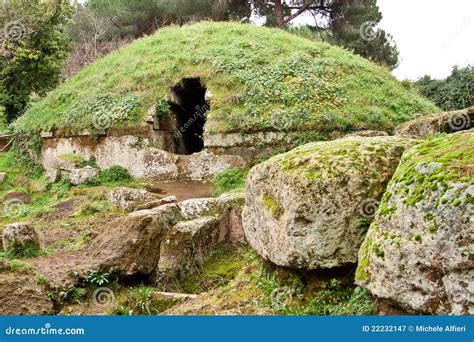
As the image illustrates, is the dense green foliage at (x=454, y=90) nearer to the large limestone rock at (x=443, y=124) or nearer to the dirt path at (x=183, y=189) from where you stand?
the dirt path at (x=183, y=189)

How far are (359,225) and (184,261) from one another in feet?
13.1

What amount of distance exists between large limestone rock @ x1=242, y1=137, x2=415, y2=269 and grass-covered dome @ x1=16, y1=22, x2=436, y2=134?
11.0 metres

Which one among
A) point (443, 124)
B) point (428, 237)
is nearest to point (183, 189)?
point (443, 124)

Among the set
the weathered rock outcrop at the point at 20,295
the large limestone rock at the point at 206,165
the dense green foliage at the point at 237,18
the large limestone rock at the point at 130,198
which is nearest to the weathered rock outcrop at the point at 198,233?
the weathered rock outcrop at the point at 20,295

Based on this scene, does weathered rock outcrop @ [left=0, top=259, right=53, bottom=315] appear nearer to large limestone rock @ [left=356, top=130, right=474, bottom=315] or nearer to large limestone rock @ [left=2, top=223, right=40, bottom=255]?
large limestone rock @ [left=2, top=223, right=40, bottom=255]

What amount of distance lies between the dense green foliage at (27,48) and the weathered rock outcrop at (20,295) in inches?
728

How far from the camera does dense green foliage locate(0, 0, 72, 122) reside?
2234 cm

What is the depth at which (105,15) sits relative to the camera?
3691 centimetres

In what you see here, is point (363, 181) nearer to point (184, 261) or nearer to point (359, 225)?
point (359, 225)

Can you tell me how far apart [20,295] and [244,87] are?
41.3 feet

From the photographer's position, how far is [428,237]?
3.31m

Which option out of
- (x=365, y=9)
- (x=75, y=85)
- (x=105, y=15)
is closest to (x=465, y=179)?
(x=75, y=85)

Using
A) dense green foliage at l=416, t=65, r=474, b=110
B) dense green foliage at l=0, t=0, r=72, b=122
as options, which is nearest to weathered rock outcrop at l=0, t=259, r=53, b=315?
dense green foliage at l=0, t=0, r=72, b=122

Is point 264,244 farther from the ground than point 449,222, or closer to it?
closer to it
